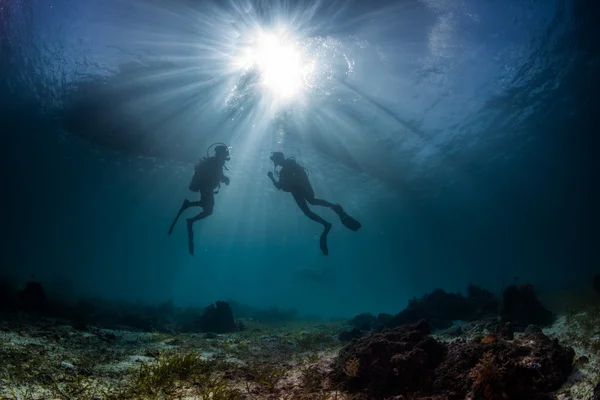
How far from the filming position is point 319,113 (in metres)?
17.8

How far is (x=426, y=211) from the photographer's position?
36.7 metres

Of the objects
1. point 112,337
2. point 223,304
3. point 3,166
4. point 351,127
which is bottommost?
point 112,337

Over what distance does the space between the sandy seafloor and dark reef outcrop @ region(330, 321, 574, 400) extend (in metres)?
0.22

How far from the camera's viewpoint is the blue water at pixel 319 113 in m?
12.5

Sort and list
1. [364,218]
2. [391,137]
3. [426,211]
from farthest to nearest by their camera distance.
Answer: [364,218]
[426,211]
[391,137]

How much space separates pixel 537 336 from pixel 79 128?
26.5 meters

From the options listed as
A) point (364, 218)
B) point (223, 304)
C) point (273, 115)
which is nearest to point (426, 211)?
point (364, 218)

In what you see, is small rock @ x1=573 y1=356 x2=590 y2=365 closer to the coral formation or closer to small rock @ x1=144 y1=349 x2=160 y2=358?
the coral formation

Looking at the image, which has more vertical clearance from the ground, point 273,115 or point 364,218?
point 364,218

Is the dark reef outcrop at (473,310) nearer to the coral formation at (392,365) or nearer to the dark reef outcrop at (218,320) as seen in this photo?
the coral formation at (392,365)

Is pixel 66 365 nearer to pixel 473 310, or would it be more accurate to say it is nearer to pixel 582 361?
pixel 582 361

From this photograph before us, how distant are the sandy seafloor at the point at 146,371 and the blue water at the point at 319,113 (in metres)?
11.7

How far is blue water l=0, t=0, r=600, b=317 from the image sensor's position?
1255cm

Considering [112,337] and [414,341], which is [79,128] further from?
[414,341]
